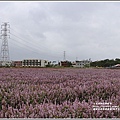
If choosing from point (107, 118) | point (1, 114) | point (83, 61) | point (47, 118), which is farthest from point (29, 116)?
point (83, 61)

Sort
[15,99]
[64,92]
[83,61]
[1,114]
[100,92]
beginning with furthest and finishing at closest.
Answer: [83,61], [100,92], [64,92], [15,99], [1,114]

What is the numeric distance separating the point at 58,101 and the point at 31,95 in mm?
507

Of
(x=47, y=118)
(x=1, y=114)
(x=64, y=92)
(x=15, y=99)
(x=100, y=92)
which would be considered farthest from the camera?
(x=100, y=92)

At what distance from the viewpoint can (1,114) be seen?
242 cm

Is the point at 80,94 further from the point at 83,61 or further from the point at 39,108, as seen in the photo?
the point at 83,61

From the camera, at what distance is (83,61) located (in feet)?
267

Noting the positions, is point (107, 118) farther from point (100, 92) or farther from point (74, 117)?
point (100, 92)

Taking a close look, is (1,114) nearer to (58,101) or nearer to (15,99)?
(15,99)

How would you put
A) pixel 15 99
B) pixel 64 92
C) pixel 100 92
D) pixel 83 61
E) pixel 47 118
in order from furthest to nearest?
pixel 83 61 → pixel 100 92 → pixel 64 92 → pixel 15 99 → pixel 47 118

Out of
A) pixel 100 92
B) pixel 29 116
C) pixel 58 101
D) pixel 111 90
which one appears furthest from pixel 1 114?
pixel 111 90

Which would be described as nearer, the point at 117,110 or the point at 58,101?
the point at 117,110

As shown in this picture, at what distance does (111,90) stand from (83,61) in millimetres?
77703

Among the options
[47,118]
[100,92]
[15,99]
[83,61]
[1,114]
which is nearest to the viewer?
[47,118]

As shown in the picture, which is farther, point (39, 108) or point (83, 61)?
point (83, 61)
